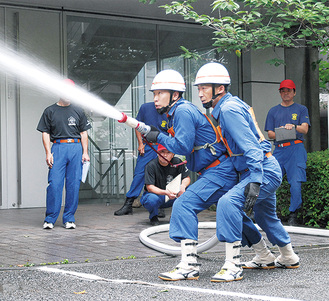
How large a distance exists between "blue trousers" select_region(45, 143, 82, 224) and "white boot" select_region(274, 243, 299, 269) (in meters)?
3.76

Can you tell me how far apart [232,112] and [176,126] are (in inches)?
20.1

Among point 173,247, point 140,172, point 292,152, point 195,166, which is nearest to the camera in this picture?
point 195,166

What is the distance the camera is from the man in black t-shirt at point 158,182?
9.23 meters

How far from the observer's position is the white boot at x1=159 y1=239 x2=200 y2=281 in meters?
5.62

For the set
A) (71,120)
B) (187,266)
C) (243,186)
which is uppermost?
(71,120)

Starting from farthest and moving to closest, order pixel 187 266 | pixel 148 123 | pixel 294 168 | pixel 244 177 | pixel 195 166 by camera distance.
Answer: pixel 148 123 → pixel 294 168 → pixel 195 166 → pixel 244 177 → pixel 187 266

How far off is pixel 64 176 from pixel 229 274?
13.9 ft

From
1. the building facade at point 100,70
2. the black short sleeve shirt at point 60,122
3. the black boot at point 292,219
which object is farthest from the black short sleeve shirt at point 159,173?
the building facade at point 100,70

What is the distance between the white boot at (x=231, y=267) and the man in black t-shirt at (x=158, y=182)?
11.4 feet

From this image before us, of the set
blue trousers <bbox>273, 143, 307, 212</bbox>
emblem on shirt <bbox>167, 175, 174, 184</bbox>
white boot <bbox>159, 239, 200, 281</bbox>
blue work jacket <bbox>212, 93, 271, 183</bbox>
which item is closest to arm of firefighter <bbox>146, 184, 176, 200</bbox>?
emblem on shirt <bbox>167, 175, 174, 184</bbox>

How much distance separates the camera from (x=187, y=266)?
5.67 meters

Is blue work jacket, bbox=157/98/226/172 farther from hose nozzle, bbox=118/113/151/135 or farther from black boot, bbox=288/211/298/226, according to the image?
black boot, bbox=288/211/298/226

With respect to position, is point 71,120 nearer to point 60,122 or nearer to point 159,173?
point 60,122

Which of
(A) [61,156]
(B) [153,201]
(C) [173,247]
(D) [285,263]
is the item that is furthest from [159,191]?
(D) [285,263]
